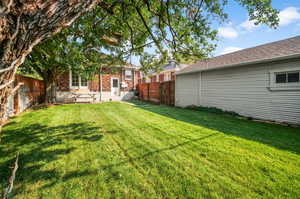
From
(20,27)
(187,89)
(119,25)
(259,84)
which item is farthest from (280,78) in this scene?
(20,27)

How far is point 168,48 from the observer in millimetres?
5371

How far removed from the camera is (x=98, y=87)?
530 inches

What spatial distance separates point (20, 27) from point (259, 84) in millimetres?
7601

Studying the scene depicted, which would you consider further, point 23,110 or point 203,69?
point 203,69

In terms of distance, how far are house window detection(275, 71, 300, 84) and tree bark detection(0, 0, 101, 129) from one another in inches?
283

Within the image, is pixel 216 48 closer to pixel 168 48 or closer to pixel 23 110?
pixel 168 48

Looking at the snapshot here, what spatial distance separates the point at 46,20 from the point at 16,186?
2.24 m

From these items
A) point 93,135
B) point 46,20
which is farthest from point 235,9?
point 93,135

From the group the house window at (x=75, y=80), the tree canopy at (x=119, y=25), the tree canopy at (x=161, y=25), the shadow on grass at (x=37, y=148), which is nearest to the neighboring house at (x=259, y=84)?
the tree canopy at (x=161, y=25)

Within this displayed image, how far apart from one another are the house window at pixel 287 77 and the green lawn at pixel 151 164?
8.02 feet

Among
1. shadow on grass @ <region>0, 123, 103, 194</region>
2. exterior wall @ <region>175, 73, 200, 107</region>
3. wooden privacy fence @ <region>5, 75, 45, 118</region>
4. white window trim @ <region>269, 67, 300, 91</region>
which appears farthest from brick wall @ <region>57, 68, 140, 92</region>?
white window trim @ <region>269, 67, 300, 91</region>

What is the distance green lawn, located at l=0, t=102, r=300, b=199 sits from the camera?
1863 millimetres

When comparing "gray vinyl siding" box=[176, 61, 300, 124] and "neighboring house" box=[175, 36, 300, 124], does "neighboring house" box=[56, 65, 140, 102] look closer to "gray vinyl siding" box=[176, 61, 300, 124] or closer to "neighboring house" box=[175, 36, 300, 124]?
"neighboring house" box=[175, 36, 300, 124]

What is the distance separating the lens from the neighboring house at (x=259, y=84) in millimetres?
5238
